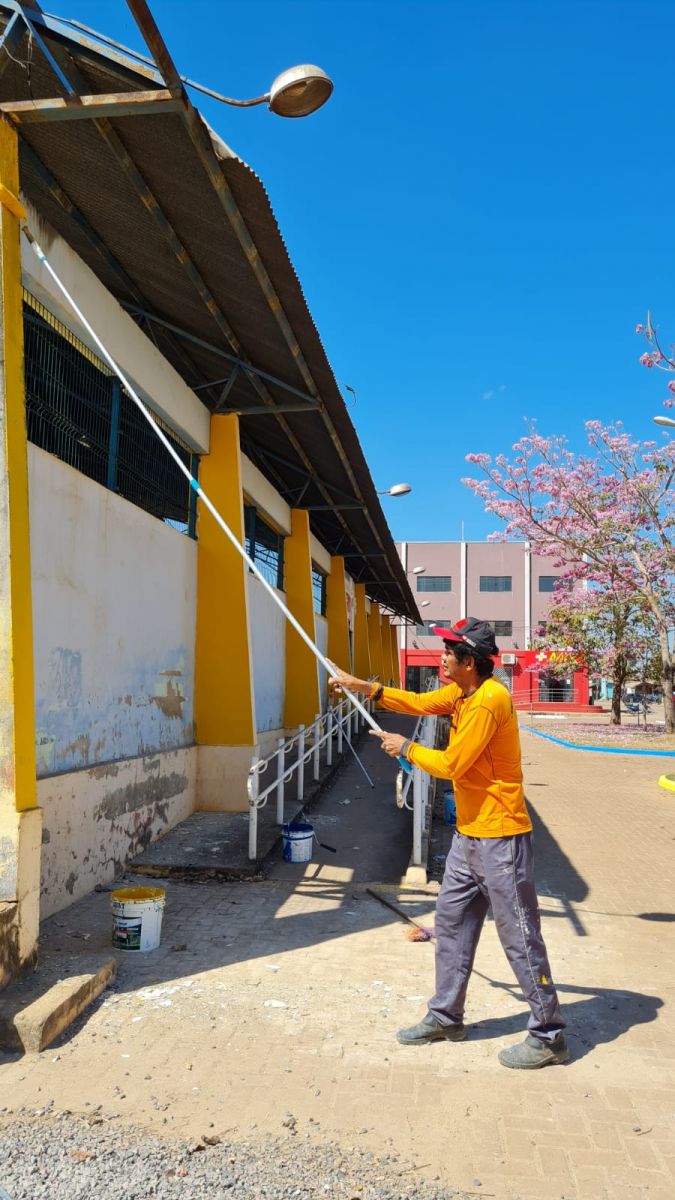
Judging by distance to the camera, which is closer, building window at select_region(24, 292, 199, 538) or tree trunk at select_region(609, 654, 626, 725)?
building window at select_region(24, 292, 199, 538)

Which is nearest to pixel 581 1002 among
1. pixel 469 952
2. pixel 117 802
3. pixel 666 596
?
pixel 469 952

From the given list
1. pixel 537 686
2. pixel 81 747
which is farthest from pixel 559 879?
pixel 537 686

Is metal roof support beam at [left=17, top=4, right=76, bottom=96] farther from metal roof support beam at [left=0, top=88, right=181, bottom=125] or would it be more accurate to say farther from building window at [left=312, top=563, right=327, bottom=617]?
building window at [left=312, top=563, right=327, bottom=617]

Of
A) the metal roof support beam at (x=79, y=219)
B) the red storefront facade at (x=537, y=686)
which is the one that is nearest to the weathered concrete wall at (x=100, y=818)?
the metal roof support beam at (x=79, y=219)

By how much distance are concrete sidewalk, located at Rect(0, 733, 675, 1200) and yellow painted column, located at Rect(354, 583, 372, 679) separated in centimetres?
1797

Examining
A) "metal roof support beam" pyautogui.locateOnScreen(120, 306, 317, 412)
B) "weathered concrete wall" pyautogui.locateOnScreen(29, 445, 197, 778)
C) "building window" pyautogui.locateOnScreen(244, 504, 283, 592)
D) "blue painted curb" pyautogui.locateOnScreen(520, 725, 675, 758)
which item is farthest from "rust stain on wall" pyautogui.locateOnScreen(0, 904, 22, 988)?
"blue painted curb" pyautogui.locateOnScreen(520, 725, 675, 758)

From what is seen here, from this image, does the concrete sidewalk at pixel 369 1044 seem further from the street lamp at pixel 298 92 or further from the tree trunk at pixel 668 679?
the tree trunk at pixel 668 679

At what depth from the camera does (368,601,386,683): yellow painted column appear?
29.9 meters

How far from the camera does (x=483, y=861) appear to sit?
3666mm

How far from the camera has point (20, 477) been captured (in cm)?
434

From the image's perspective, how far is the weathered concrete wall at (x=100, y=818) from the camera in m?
5.57

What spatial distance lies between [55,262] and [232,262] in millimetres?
1312

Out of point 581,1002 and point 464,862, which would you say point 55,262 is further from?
point 581,1002

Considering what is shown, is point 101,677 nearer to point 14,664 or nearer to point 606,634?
point 14,664
